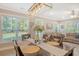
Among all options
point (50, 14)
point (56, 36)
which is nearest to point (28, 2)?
point (50, 14)

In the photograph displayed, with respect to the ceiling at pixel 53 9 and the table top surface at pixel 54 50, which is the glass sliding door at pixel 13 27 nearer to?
the ceiling at pixel 53 9

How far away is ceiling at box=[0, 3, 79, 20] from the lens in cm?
198

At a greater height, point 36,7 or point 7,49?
point 36,7

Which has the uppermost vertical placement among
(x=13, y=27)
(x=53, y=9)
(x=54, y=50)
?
(x=53, y=9)

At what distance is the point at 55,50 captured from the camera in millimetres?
2008

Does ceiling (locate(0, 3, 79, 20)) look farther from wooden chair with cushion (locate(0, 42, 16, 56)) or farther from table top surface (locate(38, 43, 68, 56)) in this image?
wooden chair with cushion (locate(0, 42, 16, 56))

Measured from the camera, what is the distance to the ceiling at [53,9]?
6.49ft

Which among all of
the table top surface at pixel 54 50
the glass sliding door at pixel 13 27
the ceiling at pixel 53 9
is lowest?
the table top surface at pixel 54 50

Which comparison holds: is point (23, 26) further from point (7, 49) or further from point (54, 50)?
point (54, 50)

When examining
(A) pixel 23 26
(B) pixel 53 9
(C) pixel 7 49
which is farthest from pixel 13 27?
(B) pixel 53 9

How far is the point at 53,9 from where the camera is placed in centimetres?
203

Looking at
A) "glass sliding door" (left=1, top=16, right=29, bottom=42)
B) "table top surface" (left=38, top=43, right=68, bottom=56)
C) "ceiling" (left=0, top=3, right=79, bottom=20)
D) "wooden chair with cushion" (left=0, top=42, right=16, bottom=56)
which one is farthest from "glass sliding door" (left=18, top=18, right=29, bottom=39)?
"table top surface" (left=38, top=43, right=68, bottom=56)

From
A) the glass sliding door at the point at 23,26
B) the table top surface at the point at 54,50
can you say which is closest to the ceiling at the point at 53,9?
the glass sliding door at the point at 23,26

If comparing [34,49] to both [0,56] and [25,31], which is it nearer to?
[25,31]
